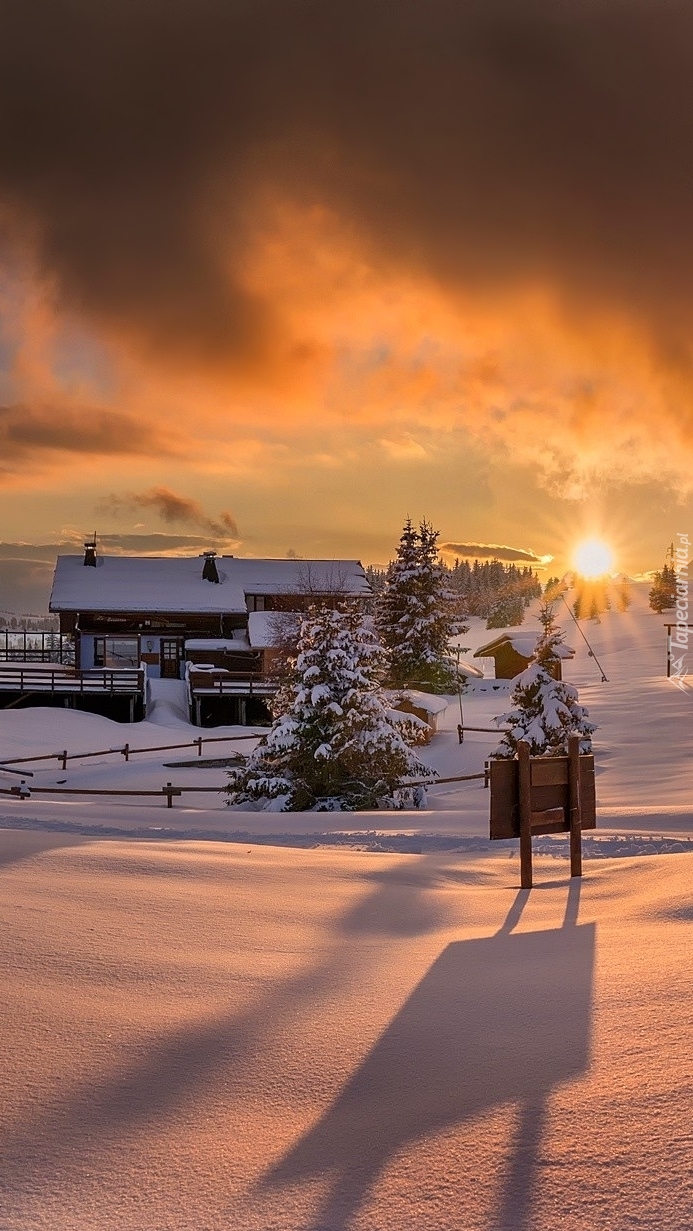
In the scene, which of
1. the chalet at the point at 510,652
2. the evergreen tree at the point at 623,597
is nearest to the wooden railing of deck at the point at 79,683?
the chalet at the point at 510,652

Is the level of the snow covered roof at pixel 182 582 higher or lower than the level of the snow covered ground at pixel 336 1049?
higher

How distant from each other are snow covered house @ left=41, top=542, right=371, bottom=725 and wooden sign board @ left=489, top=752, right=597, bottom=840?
38912 mm

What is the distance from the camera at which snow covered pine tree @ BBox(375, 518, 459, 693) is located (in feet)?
160

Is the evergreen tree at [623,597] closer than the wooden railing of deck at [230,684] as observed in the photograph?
No

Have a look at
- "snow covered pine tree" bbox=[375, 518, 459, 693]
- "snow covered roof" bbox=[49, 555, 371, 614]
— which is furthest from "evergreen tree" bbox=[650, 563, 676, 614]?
"snow covered pine tree" bbox=[375, 518, 459, 693]

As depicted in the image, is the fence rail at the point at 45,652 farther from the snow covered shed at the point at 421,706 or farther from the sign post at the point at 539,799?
the sign post at the point at 539,799

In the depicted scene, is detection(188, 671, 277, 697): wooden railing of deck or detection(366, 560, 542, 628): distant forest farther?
detection(366, 560, 542, 628): distant forest

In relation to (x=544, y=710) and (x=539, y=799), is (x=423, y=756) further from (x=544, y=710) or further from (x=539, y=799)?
(x=539, y=799)

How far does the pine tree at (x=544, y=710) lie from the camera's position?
23.0 metres

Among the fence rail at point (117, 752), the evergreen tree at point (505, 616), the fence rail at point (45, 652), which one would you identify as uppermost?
the evergreen tree at point (505, 616)

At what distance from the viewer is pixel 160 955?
5379mm

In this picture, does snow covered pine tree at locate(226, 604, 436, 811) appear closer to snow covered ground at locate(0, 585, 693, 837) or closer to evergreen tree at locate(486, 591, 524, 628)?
snow covered ground at locate(0, 585, 693, 837)

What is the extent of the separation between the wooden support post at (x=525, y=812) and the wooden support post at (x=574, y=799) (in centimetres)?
63

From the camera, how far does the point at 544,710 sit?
23.2m
